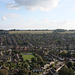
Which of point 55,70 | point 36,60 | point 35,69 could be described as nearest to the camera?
point 55,70

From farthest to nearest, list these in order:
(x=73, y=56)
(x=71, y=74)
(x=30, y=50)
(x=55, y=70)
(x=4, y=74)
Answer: (x=30, y=50)
(x=73, y=56)
(x=55, y=70)
(x=71, y=74)
(x=4, y=74)

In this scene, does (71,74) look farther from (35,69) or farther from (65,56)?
(65,56)

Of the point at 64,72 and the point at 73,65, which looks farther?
the point at 73,65

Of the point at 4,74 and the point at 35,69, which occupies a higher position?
the point at 4,74

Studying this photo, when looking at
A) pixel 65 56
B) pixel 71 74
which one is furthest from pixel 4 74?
pixel 65 56

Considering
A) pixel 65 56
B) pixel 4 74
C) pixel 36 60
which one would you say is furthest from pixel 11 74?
pixel 65 56

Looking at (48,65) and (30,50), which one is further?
(30,50)

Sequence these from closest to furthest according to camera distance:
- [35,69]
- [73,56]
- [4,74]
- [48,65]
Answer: [4,74], [35,69], [48,65], [73,56]

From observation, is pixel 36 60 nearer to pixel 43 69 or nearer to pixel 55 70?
pixel 43 69

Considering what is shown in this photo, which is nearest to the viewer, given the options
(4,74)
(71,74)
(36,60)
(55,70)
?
(4,74)
